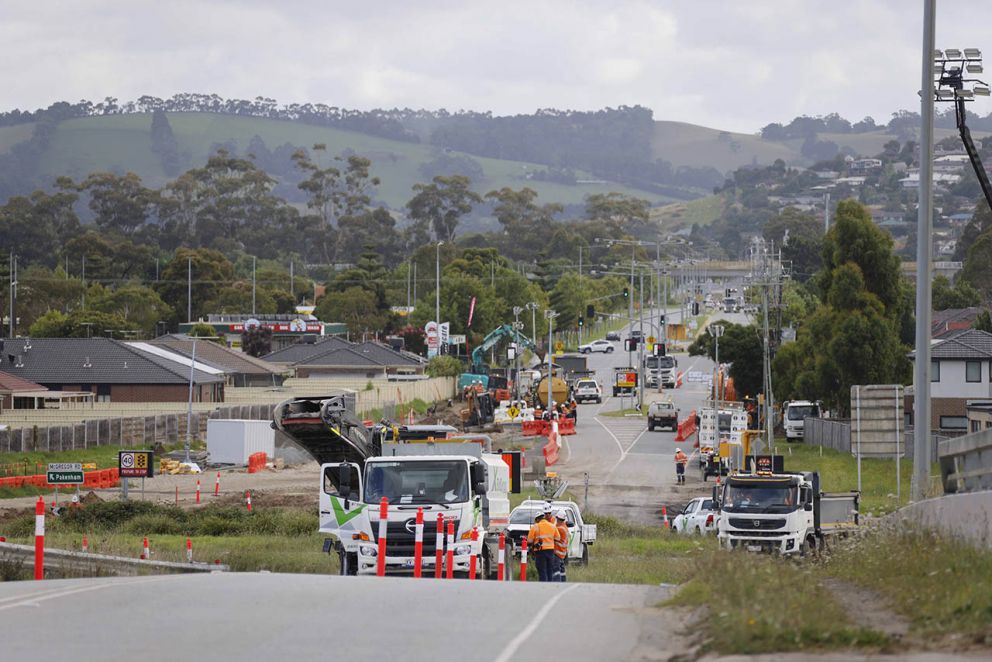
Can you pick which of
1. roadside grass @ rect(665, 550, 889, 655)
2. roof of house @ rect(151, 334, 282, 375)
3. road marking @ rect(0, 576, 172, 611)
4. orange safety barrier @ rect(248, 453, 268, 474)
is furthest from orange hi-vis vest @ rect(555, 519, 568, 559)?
roof of house @ rect(151, 334, 282, 375)

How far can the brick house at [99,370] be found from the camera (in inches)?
3066

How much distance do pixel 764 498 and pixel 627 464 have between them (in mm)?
31850

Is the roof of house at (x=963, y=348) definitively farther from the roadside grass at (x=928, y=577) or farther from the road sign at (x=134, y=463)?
the roadside grass at (x=928, y=577)

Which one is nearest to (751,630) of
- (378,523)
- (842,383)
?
(378,523)

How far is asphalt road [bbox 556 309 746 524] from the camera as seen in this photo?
47.7m

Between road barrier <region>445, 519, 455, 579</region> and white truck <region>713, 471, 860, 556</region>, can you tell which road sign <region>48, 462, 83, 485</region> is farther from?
road barrier <region>445, 519, 455, 579</region>

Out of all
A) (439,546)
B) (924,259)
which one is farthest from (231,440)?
(924,259)

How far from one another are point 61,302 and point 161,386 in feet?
187

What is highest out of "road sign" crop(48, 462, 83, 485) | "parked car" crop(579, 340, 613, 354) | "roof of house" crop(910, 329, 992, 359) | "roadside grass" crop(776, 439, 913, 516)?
"parked car" crop(579, 340, 613, 354)

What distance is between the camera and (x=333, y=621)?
13266mm

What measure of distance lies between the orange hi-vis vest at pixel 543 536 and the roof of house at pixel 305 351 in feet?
267

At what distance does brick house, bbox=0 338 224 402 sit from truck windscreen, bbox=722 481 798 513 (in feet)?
171

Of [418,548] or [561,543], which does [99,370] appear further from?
[418,548]

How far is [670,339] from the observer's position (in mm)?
157750
